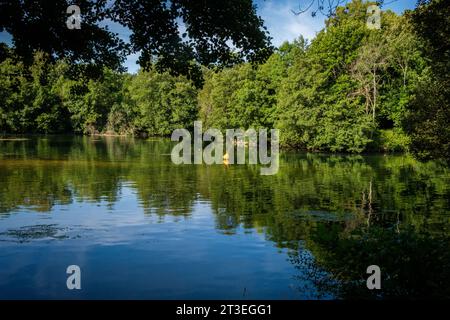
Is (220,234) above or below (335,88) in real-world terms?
below

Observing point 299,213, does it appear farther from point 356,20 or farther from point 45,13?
point 356,20

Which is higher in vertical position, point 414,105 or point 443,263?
point 414,105

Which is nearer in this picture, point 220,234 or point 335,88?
point 220,234

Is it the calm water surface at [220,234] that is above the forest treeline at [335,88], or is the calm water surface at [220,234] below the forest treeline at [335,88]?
below

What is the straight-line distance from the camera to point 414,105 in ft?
115

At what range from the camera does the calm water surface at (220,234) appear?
36.0 ft

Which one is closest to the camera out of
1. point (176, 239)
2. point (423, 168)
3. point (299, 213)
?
point (176, 239)

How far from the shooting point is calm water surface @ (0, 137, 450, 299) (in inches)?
432

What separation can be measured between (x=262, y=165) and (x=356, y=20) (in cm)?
3977

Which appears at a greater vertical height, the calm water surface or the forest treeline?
the forest treeline

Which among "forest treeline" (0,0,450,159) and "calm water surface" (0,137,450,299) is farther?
"forest treeline" (0,0,450,159)

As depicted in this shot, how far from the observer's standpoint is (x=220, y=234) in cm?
1962

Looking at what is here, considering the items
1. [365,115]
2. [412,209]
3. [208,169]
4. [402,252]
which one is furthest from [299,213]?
[365,115]

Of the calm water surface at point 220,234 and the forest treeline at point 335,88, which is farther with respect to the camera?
the forest treeline at point 335,88
